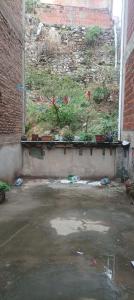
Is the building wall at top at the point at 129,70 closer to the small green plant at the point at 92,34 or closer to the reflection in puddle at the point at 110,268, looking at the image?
the reflection in puddle at the point at 110,268

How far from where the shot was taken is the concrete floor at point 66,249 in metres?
2.75

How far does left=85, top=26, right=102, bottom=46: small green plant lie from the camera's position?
16391mm

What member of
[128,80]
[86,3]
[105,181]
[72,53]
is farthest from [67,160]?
[86,3]

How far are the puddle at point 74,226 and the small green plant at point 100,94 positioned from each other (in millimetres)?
10452

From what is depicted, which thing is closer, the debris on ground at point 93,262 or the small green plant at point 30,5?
the debris on ground at point 93,262

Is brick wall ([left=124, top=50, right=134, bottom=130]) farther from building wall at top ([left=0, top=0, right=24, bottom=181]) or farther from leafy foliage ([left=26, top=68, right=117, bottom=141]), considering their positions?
building wall at top ([left=0, top=0, right=24, bottom=181])

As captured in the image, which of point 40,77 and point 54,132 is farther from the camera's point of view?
point 40,77

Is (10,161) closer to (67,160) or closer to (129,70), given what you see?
(67,160)

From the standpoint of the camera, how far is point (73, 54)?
53.2 feet

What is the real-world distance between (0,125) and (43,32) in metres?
10.6

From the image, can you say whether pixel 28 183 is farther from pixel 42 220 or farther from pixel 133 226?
pixel 133 226

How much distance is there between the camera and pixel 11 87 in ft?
27.9

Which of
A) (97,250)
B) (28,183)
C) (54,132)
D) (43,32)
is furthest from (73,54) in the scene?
(97,250)

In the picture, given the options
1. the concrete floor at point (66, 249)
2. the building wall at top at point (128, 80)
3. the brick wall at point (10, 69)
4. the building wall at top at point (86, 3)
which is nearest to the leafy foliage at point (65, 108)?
the building wall at top at point (128, 80)
